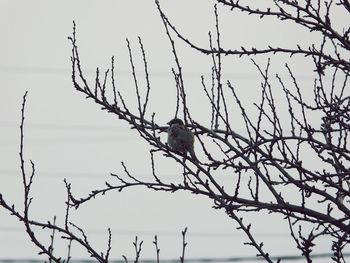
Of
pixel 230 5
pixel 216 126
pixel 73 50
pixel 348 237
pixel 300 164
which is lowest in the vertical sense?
pixel 348 237

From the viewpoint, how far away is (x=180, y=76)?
188 inches

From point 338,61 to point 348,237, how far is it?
1388mm

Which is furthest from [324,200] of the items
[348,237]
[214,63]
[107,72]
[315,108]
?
[107,72]

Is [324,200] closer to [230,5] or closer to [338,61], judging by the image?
[338,61]

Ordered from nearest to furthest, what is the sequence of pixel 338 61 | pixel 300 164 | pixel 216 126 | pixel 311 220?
pixel 311 220 < pixel 300 164 < pixel 338 61 < pixel 216 126

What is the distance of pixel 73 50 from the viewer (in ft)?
16.8

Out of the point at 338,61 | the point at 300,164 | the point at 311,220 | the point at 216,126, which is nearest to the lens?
the point at 311,220

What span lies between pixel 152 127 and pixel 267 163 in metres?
0.89

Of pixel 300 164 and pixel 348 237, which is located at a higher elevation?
pixel 300 164

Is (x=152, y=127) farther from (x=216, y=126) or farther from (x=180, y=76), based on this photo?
(x=216, y=126)

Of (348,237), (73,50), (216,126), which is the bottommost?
(348,237)

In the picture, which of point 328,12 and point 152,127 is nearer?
point 152,127

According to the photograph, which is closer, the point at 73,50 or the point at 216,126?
the point at 73,50

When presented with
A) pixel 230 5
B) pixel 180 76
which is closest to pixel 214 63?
pixel 230 5
